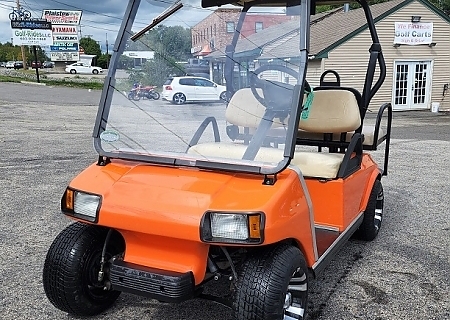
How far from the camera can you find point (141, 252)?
2.43 m

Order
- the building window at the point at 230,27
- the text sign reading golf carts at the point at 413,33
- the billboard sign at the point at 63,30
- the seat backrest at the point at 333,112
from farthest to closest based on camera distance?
the billboard sign at the point at 63,30
the text sign reading golf carts at the point at 413,33
the seat backrest at the point at 333,112
the building window at the point at 230,27

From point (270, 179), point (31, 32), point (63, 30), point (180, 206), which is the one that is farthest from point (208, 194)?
point (63, 30)

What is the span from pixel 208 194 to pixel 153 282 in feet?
1.60

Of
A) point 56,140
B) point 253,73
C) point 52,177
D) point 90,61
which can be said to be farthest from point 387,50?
point 90,61

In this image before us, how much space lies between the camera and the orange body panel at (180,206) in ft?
7.16

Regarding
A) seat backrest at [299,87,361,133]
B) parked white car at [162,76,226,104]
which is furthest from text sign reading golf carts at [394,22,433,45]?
parked white car at [162,76,226,104]

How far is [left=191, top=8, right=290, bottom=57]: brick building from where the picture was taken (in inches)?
111

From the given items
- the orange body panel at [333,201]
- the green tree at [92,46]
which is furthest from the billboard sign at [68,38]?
the orange body panel at [333,201]

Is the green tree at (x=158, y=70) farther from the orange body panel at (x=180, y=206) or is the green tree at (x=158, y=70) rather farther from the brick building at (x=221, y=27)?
the orange body panel at (x=180, y=206)

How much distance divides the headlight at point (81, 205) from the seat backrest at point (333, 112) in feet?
6.13

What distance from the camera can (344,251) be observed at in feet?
12.6

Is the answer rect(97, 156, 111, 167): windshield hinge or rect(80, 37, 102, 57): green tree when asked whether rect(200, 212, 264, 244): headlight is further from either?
rect(80, 37, 102, 57): green tree

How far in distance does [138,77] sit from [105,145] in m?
0.44

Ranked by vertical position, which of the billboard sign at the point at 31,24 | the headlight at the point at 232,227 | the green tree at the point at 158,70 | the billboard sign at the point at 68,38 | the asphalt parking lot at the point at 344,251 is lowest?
the asphalt parking lot at the point at 344,251
